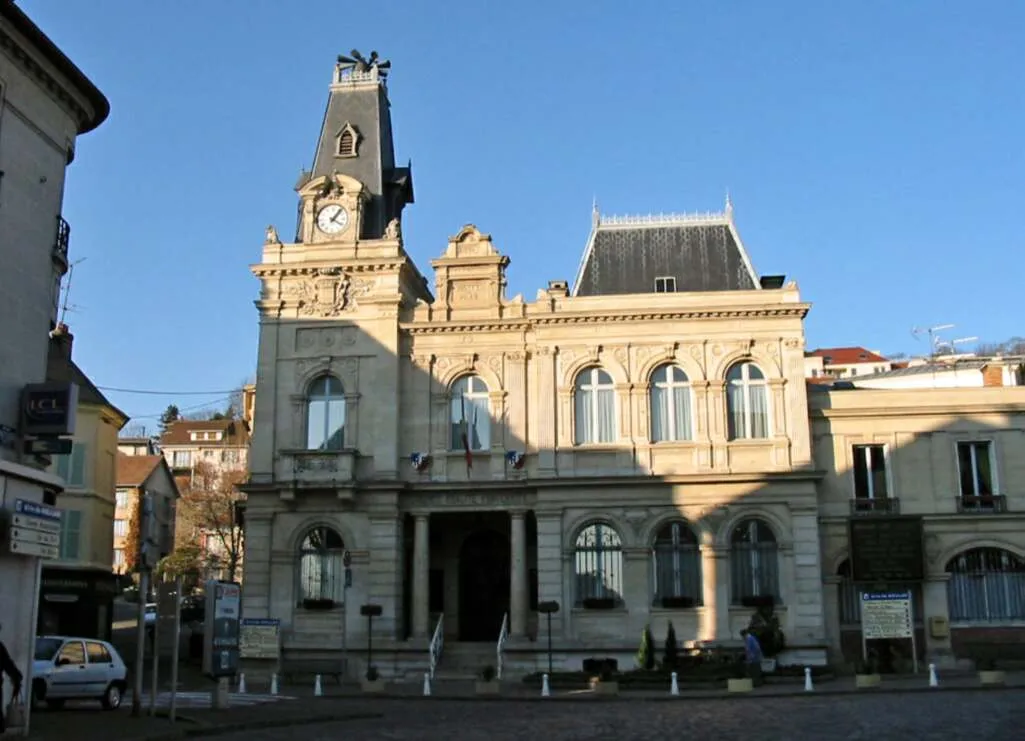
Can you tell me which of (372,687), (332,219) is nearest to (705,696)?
(372,687)

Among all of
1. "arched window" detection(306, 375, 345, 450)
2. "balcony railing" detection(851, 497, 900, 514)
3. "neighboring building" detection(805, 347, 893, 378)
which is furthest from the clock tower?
"neighboring building" detection(805, 347, 893, 378)

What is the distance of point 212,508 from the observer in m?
71.2

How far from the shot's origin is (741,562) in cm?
3769

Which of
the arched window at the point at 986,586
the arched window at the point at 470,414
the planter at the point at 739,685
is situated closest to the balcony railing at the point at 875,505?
the arched window at the point at 986,586

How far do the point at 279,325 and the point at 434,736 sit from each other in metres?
24.2

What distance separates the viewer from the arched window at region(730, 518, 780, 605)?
37375mm

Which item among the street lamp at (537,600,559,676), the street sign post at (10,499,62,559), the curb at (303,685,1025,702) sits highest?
the street sign post at (10,499,62,559)

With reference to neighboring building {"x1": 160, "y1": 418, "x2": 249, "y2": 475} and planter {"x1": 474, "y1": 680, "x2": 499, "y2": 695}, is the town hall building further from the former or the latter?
neighboring building {"x1": 160, "y1": 418, "x2": 249, "y2": 475}

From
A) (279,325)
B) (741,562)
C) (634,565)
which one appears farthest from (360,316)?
(741,562)

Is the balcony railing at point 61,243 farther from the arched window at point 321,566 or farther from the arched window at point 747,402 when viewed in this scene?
the arched window at point 747,402

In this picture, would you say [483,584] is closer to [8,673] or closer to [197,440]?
[8,673]

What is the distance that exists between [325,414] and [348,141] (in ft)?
36.5

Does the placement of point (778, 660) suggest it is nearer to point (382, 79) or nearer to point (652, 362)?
point (652, 362)

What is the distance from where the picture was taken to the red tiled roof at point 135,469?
69506mm
